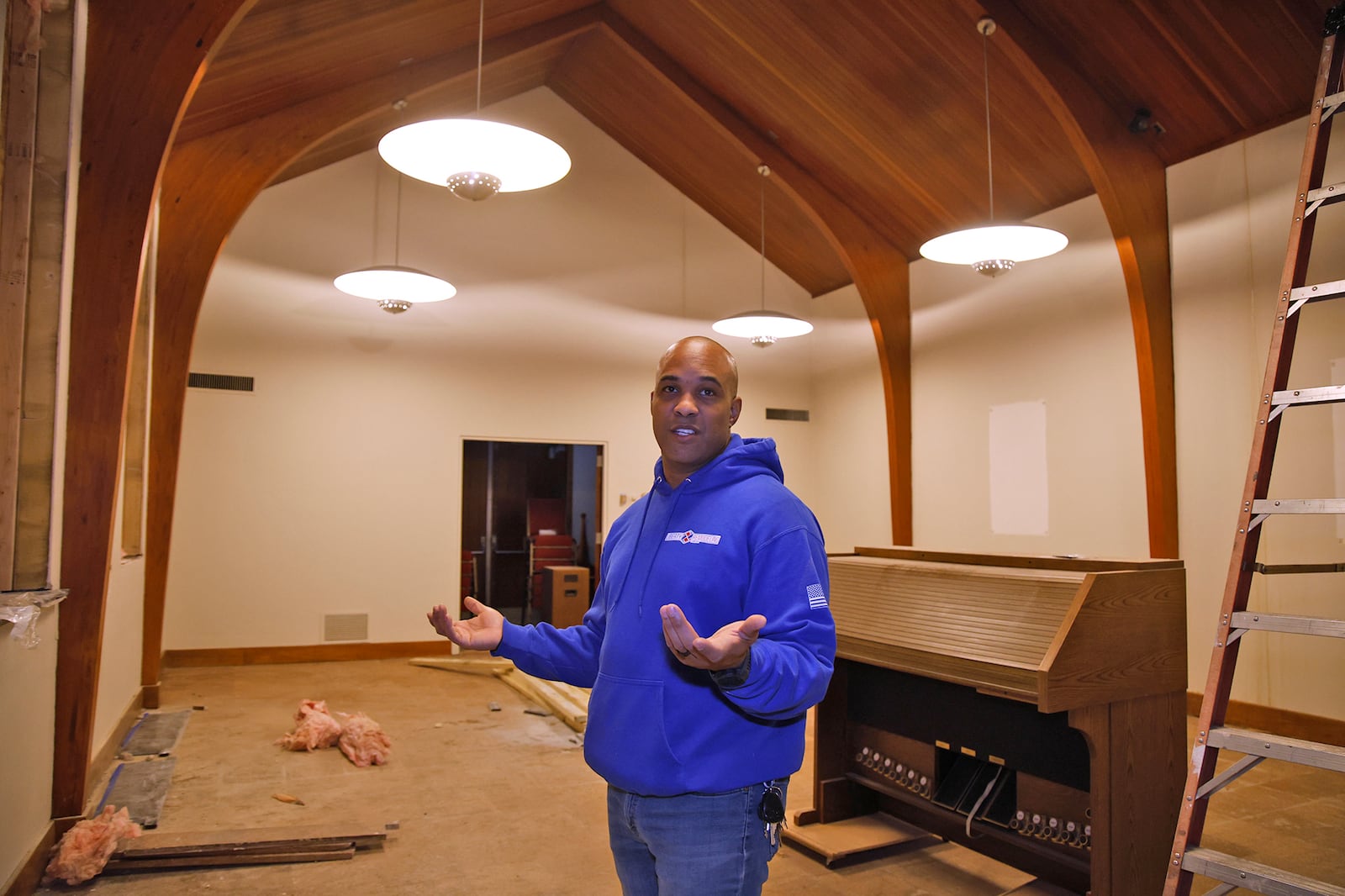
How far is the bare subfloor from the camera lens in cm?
Result: 355

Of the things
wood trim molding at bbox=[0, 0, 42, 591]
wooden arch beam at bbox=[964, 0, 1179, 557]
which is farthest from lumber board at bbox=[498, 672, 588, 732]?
wooden arch beam at bbox=[964, 0, 1179, 557]

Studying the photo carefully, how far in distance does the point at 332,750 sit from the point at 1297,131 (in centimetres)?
750

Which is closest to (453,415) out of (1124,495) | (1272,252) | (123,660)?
(123,660)

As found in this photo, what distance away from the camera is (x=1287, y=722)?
226 inches

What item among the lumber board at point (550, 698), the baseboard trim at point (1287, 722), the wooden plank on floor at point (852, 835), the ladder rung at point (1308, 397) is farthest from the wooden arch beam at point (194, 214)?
the baseboard trim at point (1287, 722)

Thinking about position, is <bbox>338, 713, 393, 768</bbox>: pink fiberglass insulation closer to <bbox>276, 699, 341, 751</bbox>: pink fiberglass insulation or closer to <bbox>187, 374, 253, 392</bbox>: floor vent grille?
<bbox>276, 699, 341, 751</bbox>: pink fiberglass insulation

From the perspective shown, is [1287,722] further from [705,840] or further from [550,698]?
[705,840]

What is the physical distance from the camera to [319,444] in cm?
869

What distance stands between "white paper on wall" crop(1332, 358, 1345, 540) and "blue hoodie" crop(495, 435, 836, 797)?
5.38 meters

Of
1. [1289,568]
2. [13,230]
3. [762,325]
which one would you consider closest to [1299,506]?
[1289,568]

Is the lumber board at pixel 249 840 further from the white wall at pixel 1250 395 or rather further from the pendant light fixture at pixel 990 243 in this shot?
the white wall at pixel 1250 395

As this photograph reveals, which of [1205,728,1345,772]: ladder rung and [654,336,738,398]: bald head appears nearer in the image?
[654,336,738,398]: bald head

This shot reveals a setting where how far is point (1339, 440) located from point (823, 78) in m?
4.48

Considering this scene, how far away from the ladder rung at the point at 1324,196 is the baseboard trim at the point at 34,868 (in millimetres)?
5067
